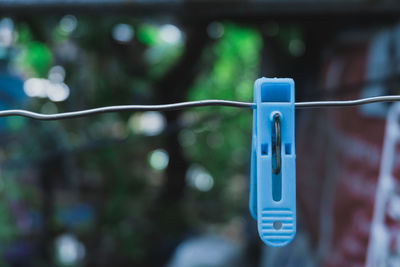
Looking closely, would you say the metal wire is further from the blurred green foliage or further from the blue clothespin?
the blurred green foliage

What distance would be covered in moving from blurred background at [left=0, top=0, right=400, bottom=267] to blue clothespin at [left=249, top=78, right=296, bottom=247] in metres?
1.14

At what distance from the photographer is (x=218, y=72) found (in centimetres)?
695

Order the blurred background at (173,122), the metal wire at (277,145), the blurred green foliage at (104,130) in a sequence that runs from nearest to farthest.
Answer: the metal wire at (277,145) → the blurred background at (173,122) → the blurred green foliage at (104,130)

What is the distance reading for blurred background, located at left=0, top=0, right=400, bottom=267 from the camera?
204 centimetres

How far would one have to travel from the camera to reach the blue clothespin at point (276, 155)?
0.71 metres

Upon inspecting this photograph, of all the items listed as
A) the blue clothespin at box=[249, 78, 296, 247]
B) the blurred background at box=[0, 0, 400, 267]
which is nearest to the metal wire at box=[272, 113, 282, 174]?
the blue clothespin at box=[249, 78, 296, 247]

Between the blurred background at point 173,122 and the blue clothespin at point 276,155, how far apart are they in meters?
1.14

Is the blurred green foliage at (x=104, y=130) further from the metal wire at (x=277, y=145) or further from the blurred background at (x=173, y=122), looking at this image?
the metal wire at (x=277, y=145)

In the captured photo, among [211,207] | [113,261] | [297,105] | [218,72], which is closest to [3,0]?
[297,105]

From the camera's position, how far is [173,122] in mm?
4895

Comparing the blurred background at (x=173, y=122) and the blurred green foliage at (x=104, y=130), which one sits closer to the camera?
the blurred background at (x=173, y=122)

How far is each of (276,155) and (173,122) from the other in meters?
Answer: 4.19

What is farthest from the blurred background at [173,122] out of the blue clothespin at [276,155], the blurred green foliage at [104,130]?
the blue clothespin at [276,155]

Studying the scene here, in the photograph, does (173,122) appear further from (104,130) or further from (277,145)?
(277,145)
